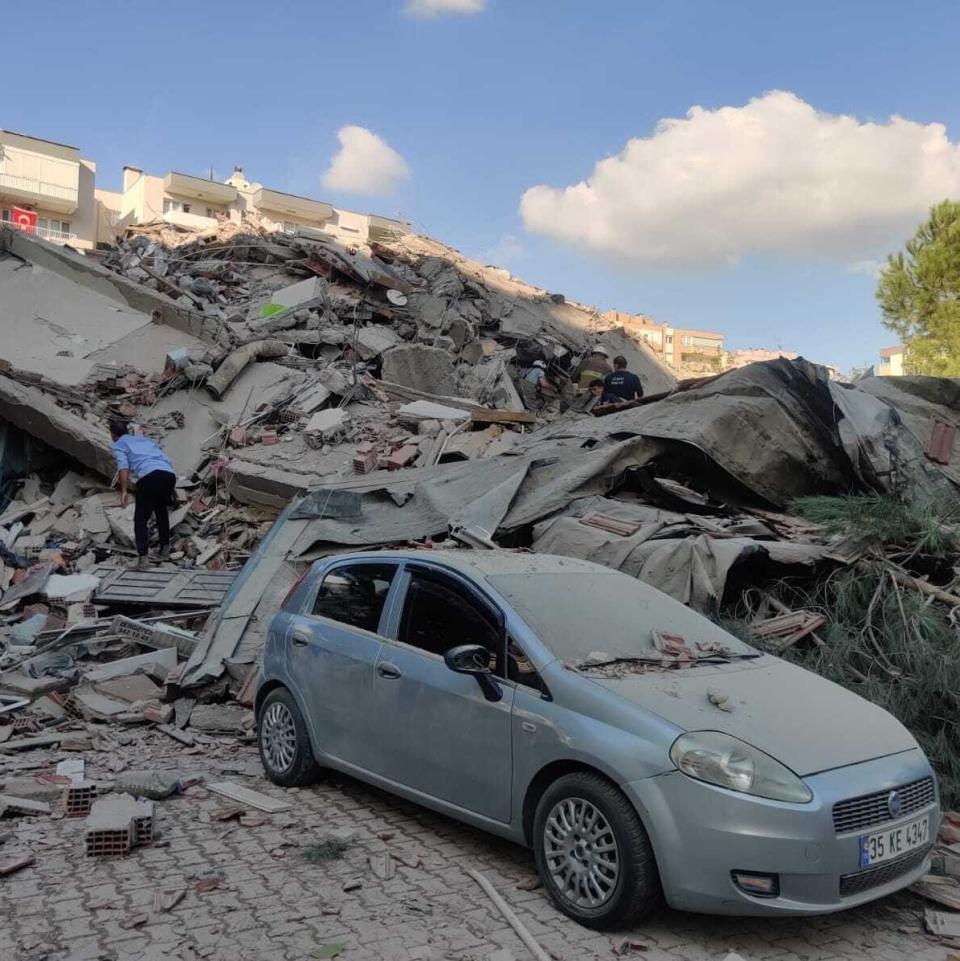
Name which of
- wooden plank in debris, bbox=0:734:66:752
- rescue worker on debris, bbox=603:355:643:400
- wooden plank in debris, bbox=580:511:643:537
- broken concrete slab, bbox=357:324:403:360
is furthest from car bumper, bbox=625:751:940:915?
broken concrete slab, bbox=357:324:403:360

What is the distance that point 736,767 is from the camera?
12.2ft

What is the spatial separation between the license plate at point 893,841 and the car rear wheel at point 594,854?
849 millimetres

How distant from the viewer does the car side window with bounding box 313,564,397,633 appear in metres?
5.35

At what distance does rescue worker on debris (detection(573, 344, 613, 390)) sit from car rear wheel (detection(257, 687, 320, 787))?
1116 centimetres

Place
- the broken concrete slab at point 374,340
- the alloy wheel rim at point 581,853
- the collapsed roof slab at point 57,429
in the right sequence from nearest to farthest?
the alloy wheel rim at point 581,853 → the collapsed roof slab at point 57,429 → the broken concrete slab at point 374,340

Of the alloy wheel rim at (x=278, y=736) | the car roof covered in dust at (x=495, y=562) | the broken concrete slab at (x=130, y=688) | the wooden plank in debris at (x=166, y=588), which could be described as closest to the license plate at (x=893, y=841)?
the car roof covered in dust at (x=495, y=562)

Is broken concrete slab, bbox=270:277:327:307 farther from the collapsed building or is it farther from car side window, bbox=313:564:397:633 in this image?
car side window, bbox=313:564:397:633

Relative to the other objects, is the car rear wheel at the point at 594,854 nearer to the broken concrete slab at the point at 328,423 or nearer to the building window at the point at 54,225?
the broken concrete slab at the point at 328,423

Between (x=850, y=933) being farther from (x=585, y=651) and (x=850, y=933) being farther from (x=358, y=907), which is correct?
(x=358, y=907)

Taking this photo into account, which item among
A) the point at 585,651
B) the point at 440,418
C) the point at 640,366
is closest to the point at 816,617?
the point at 585,651

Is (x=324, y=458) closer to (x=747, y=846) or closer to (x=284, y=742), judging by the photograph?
(x=284, y=742)

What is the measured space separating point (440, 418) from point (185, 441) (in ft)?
12.5

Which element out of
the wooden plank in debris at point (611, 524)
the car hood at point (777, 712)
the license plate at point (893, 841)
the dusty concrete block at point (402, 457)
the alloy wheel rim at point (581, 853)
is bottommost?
the alloy wheel rim at point (581, 853)

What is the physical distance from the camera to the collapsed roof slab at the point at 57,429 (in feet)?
40.1
